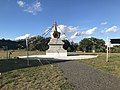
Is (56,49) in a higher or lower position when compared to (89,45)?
lower

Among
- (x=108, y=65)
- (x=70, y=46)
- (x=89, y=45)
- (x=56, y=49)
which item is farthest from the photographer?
(x=89, y=45)

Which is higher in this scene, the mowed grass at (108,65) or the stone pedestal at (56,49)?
the stone pedestal at (56,49)

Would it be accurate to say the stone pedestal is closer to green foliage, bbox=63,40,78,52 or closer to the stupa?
the stupa

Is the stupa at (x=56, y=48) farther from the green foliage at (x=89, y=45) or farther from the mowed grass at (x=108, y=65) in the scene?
the green foliage at (x=89, y=45)

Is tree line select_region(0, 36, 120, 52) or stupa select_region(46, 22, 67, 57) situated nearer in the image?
stupa select_region(46, 22, 67, 57)

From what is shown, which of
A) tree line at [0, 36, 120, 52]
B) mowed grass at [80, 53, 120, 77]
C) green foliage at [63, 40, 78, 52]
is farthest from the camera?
tree line at [0, 36, 120, 52]

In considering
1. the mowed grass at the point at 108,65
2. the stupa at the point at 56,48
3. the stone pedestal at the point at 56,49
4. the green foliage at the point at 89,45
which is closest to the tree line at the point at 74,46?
the green foliage at the point at 89,45

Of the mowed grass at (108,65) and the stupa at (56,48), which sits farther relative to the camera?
the stupa at (56,48)

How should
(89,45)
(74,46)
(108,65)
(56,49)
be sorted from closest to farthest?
(108,65), (56,49), (89,45), (74,46)

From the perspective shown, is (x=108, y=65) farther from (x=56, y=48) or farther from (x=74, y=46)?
(x=74, y=46)

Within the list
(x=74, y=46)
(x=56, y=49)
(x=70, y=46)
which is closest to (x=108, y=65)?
(x=56, y=49)

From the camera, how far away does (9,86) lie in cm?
1216

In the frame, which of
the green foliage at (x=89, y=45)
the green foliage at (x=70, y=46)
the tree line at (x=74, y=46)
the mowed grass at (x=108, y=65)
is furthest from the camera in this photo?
the green foliage at (x=89, y=45)

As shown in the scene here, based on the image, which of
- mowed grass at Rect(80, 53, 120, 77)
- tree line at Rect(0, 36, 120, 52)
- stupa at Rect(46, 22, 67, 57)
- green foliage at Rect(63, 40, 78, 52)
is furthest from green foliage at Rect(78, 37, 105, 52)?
mowed grass at Rect(80, 53, 120, 77)
